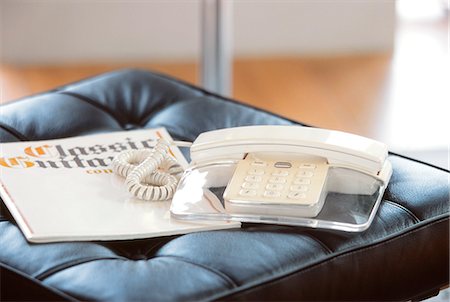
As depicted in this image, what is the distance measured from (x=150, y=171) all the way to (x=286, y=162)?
181 millimetres

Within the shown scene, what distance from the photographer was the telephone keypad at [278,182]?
3.36 ft

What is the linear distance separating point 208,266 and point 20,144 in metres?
0.44

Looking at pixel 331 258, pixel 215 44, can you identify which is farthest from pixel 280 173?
pixel 215 44

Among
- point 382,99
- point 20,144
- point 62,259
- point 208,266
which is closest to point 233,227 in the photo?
point 208,266

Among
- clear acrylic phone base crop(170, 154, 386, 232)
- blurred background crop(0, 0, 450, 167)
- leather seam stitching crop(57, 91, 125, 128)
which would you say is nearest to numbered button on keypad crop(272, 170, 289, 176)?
clear acrylic phone base crop(170, 154, 386, 232)

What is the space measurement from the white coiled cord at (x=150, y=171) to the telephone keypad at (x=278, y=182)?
0.31ft

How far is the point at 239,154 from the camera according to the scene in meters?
1.12

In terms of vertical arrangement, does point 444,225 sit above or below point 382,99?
above

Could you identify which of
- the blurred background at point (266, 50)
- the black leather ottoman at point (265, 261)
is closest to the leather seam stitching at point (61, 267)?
the black leather ottoman at point (265, 261)

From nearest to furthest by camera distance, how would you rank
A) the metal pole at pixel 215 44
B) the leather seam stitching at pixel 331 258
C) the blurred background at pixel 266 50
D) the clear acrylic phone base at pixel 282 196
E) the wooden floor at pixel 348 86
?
1. the leather seam stitching at pixel 331 258
2. the clear acrylic phone base at pixel 282 196
3. the metal pole at pixel 215 44
4. the wooden floor at pixel 348 86
5. the blurred background at pixel 266 50

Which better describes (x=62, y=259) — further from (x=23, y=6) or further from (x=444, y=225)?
(x=23, y=6)

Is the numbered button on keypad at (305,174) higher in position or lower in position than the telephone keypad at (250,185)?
higher

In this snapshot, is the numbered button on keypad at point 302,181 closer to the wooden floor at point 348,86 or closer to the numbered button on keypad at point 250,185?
the numbered button on keypad at point 250,185

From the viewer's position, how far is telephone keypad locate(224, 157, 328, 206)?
1.03 meters
